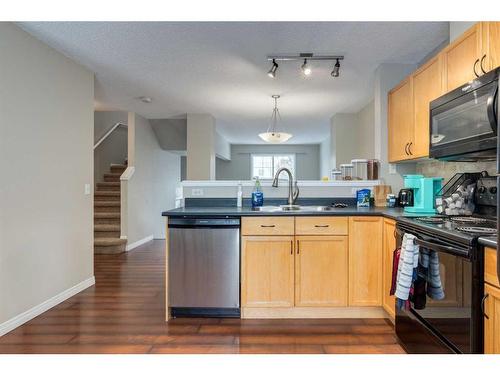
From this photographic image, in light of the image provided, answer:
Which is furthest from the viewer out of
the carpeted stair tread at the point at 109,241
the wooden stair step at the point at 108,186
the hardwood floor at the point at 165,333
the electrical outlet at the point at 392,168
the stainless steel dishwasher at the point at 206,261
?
the wooden stair step at the point at 108,186

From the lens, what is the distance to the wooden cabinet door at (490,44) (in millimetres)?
1843

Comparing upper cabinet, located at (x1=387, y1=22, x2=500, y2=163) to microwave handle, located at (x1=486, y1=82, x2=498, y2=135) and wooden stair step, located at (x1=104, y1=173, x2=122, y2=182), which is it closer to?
microwave handle, located at (x1=486, y1=82, x2=498, y2=135)

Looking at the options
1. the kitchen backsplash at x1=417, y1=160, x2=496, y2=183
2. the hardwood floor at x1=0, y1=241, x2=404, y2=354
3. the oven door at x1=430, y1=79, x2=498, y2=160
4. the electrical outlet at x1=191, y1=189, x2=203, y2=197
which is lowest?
the hardwood floor at x1=0, y1=241, x2=404, y2=354

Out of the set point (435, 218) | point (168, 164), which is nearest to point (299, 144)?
point (168, 164)

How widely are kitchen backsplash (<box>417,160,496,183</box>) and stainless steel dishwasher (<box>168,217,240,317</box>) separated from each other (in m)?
1.83

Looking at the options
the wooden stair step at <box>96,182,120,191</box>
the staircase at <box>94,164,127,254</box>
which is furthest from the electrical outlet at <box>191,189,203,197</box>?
the wooden stair step at <box>96,182,120,191</box>

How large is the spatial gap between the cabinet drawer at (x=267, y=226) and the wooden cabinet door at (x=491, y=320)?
1.37 metres

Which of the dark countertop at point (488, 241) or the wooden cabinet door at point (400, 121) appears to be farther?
the wooden cabinet door at point (400, 121)

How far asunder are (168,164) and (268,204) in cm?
469

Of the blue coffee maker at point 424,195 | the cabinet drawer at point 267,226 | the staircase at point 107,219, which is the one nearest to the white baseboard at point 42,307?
the staircase at point 107,219

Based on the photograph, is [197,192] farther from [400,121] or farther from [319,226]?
[400,121]

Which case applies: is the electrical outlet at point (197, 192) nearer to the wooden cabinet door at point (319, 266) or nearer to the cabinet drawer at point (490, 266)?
the wooden cabinet door at point (319, 266)

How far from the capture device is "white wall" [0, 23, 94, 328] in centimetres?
249
